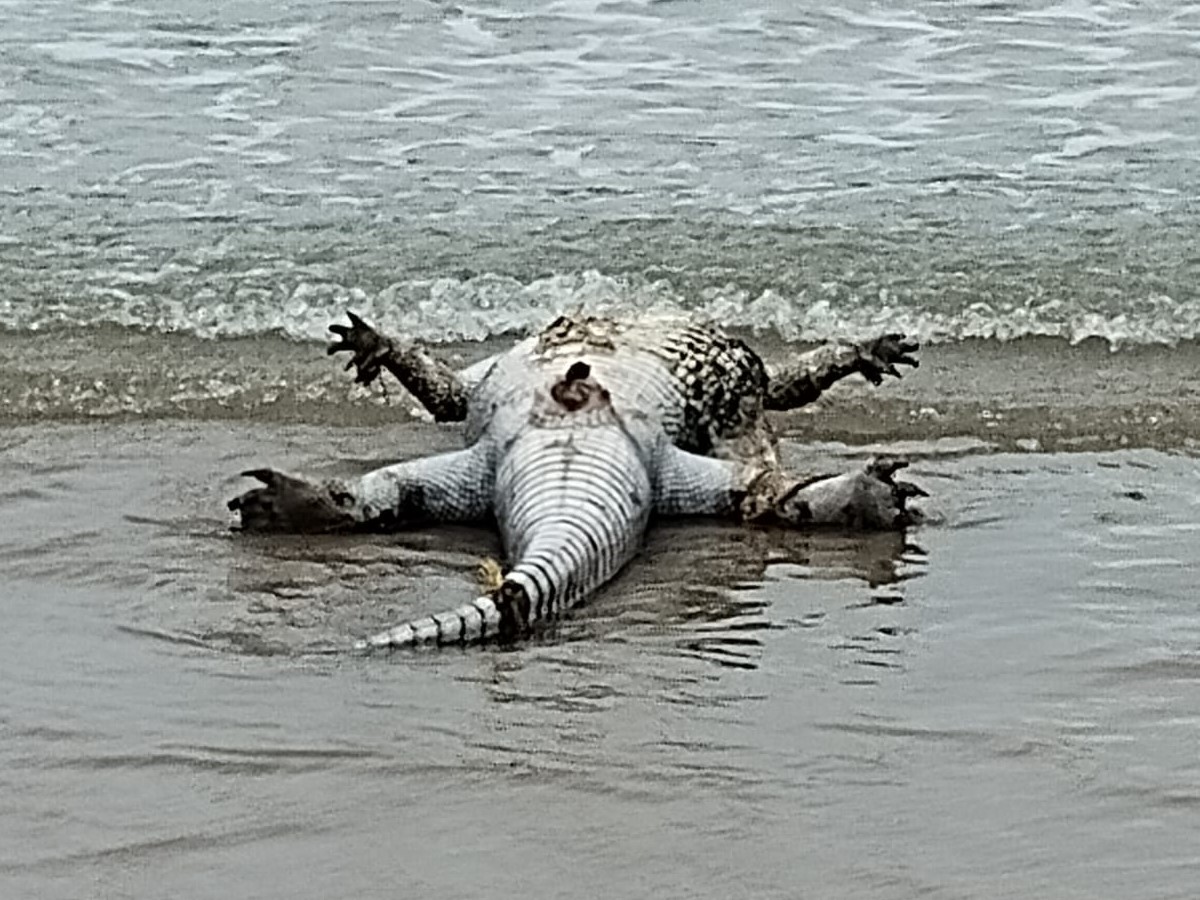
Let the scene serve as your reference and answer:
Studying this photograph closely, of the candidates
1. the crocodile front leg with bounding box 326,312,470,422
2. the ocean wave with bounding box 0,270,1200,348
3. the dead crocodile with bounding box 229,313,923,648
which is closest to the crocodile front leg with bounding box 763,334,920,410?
the dead crocodile with bounding box 229,313,923,648

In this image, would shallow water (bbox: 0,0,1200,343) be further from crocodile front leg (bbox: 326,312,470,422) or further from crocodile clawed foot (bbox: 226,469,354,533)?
crocodile clawed foot (bbox: 226,469,354,533)

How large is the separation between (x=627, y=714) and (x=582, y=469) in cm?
190

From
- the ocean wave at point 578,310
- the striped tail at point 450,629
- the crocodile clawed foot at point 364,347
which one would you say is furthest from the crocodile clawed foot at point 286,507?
the ocean wave at point 578,310

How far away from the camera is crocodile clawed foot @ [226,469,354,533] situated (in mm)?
7496

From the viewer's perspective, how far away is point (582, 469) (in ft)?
24.4

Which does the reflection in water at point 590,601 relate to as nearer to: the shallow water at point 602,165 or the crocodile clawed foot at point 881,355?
the crocodile clawed foot at point 881,355

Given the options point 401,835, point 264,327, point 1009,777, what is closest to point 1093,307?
point 264,327

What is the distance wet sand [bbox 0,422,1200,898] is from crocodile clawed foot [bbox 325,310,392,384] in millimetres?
1108

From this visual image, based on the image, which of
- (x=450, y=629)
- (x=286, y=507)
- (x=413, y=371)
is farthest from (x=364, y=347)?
(x=450, y=629)

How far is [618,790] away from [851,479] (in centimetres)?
277

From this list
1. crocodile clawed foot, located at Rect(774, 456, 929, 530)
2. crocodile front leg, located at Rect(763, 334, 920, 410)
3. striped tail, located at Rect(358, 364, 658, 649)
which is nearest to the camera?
striped tail, located at Rect(358, 364, 658, 649)

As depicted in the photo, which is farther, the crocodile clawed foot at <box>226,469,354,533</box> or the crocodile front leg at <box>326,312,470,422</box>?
the crocodile front leg at <box>326,312,470,422</box>

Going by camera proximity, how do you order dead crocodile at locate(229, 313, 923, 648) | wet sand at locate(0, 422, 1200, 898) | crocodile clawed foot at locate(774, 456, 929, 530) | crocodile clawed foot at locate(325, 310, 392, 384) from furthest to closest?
crocodile clawed foot at locate(325, 310, 392, 384) → crocodile clawed foot at locate(774, 456, 929, 530) → dead crocodile at locate(229, 313, 923, 648) → wet sand at locate(0, 422, 1200, 898)

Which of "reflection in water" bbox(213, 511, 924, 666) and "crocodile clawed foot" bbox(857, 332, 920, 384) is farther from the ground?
"crocodile clawed foot" bbox(857, 332, 920, 384)
